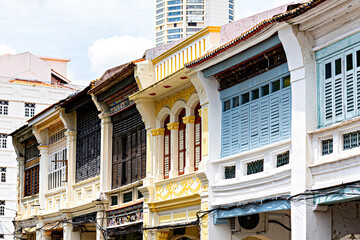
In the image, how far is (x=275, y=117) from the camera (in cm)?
1504

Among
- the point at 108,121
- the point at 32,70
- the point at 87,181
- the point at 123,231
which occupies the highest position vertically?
the point at 32,70

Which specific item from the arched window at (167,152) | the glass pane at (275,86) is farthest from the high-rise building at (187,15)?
the glass pane at (275,86)

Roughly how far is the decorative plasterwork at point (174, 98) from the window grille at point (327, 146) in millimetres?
5508

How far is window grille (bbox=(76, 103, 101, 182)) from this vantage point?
24119 mm

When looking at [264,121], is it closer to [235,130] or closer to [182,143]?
[235,130]

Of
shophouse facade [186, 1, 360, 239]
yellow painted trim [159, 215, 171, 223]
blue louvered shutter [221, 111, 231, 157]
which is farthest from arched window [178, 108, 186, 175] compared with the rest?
blue louvered shutter [221, 111, 231, 157]

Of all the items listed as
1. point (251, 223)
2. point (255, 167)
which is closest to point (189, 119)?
point (251, 223)

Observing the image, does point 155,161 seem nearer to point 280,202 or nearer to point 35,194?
point 280,202

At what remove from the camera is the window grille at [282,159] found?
14594 millimetres

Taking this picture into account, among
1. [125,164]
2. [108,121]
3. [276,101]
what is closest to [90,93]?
[108,121]

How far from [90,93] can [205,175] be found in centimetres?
738

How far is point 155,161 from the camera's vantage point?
20.0 metres

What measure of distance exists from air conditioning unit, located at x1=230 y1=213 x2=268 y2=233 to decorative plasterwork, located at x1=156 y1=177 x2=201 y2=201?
4.39 ft

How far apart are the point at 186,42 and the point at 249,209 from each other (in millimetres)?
4756
